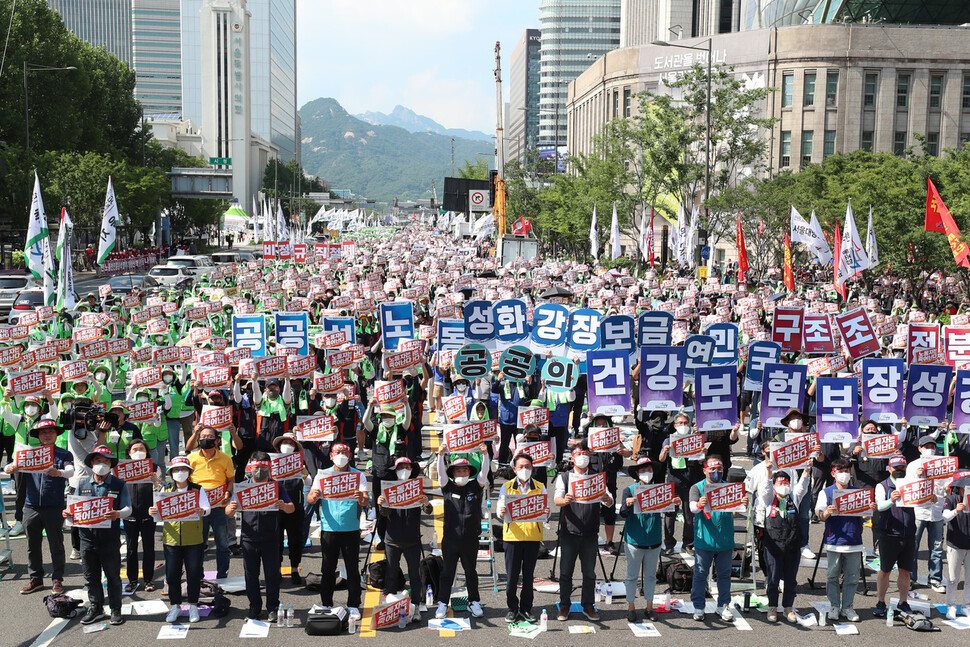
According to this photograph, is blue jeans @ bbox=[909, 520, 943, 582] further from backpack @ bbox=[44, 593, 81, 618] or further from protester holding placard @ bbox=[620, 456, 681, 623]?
backpack @ bbox=[44, 593, 81, 618]

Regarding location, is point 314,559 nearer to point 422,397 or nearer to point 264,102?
point 422,397

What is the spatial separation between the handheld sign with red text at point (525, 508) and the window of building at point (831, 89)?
6049cm

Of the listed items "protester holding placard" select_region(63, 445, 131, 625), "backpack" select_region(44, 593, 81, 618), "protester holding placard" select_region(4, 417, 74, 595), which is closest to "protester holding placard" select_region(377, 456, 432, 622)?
"protester holding placard" select_region(63, 445, 131, 625)

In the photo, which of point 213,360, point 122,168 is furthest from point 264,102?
point 213,360

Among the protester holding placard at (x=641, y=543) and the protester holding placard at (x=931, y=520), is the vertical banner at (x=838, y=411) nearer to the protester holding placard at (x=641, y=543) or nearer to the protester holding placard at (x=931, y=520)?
the protester holding placard at (x=931, y=520)

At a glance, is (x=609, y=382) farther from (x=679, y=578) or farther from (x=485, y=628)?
(x=485, y=628)

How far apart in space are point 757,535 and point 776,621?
1.77 metres

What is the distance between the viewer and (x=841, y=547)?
966cm

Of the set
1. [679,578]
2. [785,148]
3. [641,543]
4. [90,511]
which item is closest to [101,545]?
[90,511]

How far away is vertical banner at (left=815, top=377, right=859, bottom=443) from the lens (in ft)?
38.2

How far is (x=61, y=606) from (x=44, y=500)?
1226 millimetres

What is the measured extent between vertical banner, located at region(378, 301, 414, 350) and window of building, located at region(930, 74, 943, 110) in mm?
57125

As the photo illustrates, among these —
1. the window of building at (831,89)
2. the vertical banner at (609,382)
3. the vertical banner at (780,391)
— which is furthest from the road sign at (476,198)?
the vertical banner at (780,391)

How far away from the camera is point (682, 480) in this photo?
11570 millimetres
